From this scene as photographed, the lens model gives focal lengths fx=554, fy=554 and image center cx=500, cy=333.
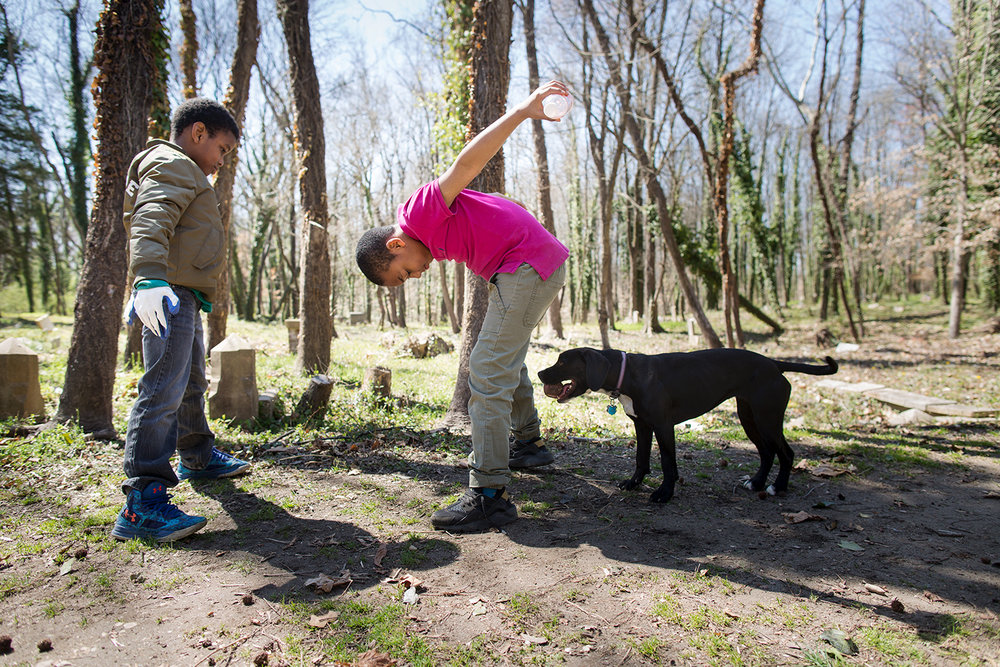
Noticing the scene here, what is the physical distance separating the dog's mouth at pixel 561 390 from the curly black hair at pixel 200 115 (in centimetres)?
243

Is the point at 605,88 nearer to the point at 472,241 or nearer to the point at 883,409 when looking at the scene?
the point at 883,409

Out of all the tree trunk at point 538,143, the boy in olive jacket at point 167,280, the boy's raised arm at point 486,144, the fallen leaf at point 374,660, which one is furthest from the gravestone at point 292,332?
the fallen leaf at point 374,660

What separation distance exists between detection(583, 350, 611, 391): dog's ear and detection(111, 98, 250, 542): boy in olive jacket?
2.20 metres

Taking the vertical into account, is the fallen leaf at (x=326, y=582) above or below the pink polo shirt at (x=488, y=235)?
below

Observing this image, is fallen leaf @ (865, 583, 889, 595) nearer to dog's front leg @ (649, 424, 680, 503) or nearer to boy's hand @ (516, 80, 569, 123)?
dog's front leg @ (649, 424, 680, 503)

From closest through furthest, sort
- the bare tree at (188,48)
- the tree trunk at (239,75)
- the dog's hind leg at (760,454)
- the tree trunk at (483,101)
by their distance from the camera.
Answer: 1. the dog's hind leg at (760,454)
2. the tree trunk at (483,101)
3. the tree trunk at (239,75)
4. the bare tree at (188,48)

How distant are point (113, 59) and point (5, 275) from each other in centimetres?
2732

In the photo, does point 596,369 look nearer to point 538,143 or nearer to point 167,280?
point 167,280

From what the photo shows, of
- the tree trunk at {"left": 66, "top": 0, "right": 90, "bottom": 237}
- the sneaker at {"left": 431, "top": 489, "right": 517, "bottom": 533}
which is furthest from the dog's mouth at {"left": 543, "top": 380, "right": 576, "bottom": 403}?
the tree trunk at {"left": 66, "top": 0, "right": 90, "bottom": 237}

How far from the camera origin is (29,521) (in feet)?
10.2

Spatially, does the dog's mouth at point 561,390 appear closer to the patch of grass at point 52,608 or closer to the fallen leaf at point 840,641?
the fallen leaf at point 840,641

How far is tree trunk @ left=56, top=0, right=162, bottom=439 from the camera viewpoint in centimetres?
432

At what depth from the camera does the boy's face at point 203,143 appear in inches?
127

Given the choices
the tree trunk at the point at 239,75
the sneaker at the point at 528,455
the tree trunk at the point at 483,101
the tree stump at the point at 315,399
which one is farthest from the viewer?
the tree trunk at the point at 239,75
